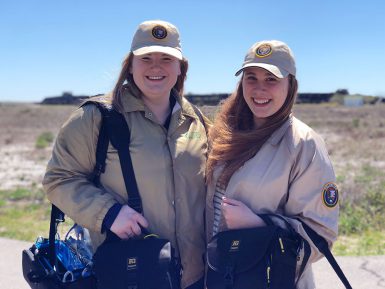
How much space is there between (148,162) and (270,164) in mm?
640

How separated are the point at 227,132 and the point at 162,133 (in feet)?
A: 1.18

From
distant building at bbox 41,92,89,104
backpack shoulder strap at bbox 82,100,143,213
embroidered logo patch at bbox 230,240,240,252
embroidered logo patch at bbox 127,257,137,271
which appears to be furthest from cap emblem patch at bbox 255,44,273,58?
distant building at bbox 41,92,89,104

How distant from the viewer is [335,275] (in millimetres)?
4980

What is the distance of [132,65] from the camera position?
3.00 m

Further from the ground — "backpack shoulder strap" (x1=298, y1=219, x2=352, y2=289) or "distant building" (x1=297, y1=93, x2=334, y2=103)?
"backpack shoulder strap" (x1=298, y1=219, x2=352, y2=289)

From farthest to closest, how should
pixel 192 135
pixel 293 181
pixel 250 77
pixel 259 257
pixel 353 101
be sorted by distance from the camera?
pixel 353 101, pixel 192 135, pixel 250 77, pixel 293 181, pixel 259 257

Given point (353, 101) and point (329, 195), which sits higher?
point (329, 195)

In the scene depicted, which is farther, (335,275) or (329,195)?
(335,275)

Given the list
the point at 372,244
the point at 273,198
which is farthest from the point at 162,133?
the point at 372,244

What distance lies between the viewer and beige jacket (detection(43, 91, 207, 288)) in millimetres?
2744

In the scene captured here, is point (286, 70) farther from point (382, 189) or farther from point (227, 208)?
point (382, 189)

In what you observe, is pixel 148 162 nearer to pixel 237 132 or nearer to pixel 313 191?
pixel 237 132

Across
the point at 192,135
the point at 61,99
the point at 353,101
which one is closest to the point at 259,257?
the point at 192,135

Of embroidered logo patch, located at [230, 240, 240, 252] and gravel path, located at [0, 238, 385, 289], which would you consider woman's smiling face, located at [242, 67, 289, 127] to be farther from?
gravel path, located at [0, 238, 385, 289]
